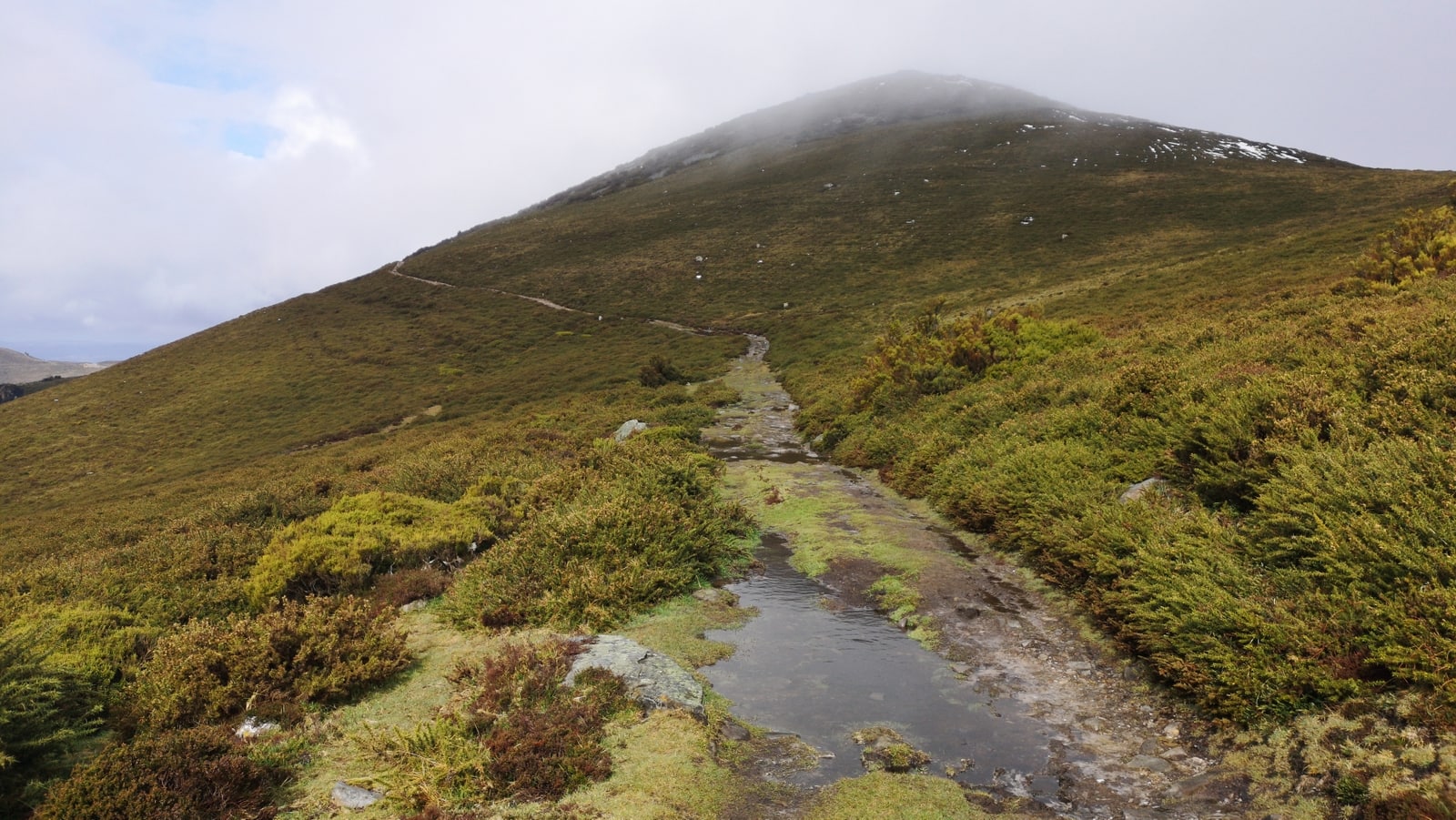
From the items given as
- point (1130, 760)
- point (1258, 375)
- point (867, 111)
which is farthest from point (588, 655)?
point (867, 111)

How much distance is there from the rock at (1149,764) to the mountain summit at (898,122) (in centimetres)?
9538

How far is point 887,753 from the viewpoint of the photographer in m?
6.16

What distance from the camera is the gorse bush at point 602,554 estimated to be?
9.45 m

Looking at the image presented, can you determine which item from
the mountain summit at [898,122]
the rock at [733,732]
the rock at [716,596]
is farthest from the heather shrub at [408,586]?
the mountain summit at [898,122]

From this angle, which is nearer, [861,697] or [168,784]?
[168,784]

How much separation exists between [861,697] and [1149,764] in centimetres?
269

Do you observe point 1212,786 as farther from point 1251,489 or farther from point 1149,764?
point 1251,489

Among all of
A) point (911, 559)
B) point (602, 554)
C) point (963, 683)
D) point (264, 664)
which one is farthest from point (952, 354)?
point (264, 664)

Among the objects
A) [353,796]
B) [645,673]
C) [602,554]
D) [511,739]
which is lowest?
[645,673]

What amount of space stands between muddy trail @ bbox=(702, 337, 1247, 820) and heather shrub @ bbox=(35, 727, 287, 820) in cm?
435

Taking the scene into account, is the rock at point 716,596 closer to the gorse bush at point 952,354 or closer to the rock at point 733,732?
the rock at point 733,732

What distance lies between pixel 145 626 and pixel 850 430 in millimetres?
17405

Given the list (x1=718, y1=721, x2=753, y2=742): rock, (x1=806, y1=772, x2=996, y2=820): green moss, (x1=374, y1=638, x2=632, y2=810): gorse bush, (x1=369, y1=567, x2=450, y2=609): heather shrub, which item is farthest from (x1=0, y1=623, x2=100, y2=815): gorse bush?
(x1=806, y1=772, x2=996, y2=820): green moss

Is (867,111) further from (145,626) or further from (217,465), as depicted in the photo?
(145,626)
